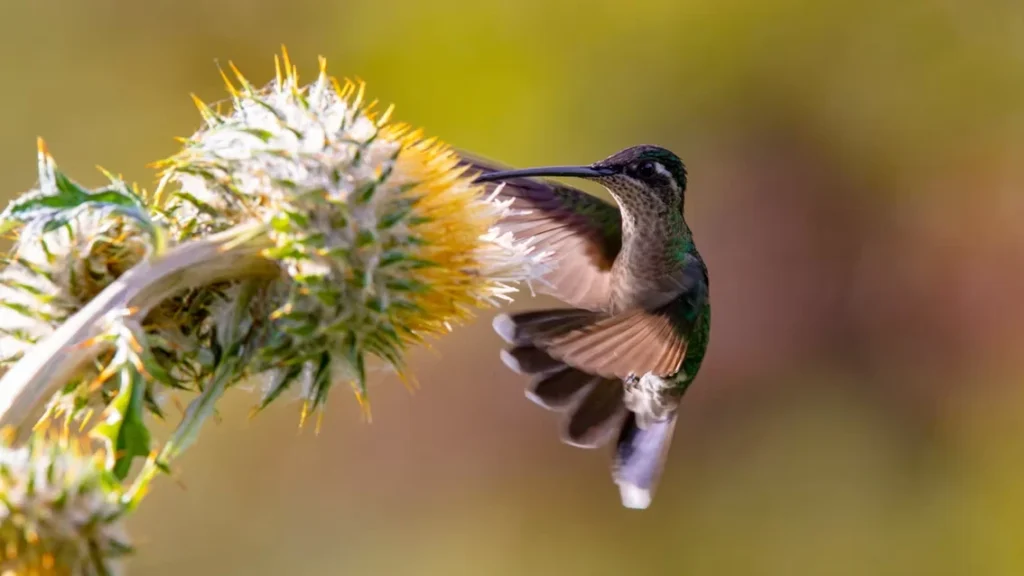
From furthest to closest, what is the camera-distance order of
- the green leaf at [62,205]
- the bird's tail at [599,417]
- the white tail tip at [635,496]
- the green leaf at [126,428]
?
the white tail tip at [635,496] < the bird's tail at [599,417] < the green leaf at [62,205] < the green leaf at [126,428]

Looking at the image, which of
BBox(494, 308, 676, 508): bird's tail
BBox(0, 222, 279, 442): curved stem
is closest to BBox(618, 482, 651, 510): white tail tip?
BBox(494, 308, 676, 508): bird's tail

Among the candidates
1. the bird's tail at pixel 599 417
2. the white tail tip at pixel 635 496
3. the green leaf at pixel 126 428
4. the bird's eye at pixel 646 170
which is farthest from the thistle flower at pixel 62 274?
the white tail tip at pixel 635 496

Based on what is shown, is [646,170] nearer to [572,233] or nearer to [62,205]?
[572,233]

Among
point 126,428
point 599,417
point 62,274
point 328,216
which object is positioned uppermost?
point 328,216

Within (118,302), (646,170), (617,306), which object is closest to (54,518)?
(118,302)

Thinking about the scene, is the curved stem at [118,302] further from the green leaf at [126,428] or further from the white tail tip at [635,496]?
the white tail tip at [635,496]

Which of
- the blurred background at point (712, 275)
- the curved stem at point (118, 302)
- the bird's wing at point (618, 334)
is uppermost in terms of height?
the curved stem at point (118, 302)

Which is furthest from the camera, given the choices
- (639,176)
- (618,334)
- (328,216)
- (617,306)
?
(617,306)
